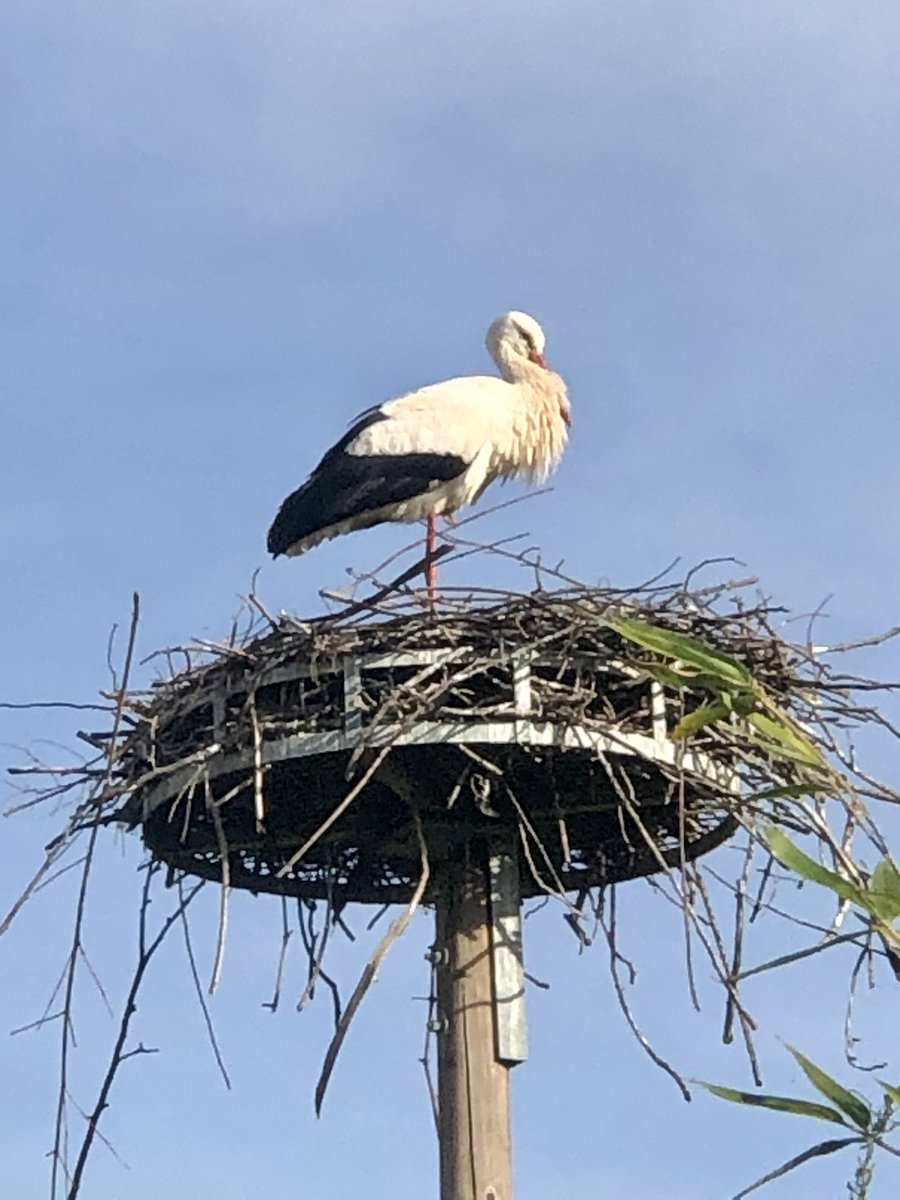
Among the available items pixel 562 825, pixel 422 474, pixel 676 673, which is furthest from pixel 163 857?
pixel 676 673

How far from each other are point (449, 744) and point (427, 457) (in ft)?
8.58

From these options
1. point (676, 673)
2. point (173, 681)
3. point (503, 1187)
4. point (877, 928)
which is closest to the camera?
point (877, 928)

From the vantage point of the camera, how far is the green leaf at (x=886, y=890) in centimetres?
102

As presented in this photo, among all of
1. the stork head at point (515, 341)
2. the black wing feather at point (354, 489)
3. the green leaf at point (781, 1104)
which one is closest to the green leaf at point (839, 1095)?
the green leaf at point (781, 1104)

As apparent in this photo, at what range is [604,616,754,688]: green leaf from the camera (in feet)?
3.67

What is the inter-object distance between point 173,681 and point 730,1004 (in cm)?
182

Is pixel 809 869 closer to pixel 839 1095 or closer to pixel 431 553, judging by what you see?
pixel 839 1095

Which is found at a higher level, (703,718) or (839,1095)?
(703,718)

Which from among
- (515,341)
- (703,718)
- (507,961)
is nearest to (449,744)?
(507,961)

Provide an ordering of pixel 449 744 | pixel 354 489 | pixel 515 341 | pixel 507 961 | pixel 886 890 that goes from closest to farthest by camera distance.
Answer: pixel 886 890, pixel 449 744, pixel 507 961, pixel 354 489, pixel 515 341

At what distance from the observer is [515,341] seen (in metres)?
7.64

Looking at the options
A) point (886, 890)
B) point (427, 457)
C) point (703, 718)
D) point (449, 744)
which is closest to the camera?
point (886, 890)

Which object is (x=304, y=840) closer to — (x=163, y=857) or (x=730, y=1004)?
(x=163, y=857)

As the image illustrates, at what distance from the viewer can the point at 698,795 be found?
14.6ft
